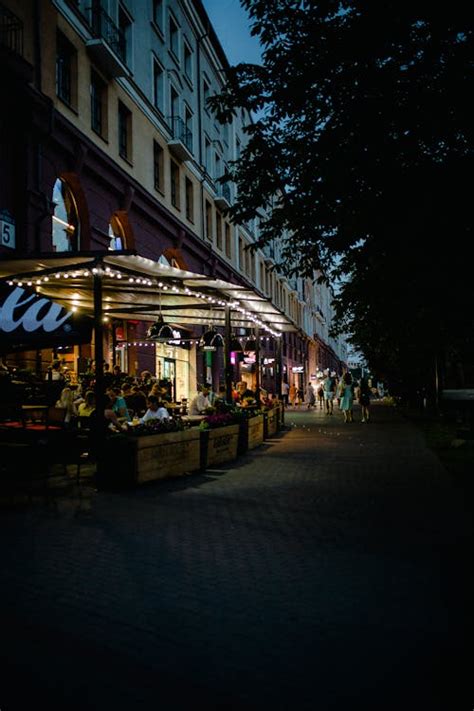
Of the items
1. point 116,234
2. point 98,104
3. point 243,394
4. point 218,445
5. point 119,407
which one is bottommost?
point 218,445

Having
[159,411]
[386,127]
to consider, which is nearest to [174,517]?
[159,411]

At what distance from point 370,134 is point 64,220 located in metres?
10.3

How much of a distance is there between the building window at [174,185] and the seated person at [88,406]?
1413 centimetres

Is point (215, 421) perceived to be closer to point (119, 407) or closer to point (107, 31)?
point (119, 407)

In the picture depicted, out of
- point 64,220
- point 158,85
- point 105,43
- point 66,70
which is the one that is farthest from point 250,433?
point 158,85

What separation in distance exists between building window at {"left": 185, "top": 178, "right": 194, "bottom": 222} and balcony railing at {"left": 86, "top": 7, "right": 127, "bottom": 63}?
292 inches

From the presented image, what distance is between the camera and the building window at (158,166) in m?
24.3

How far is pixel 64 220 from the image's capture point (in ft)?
56.6

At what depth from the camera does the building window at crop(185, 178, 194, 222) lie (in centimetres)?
2833

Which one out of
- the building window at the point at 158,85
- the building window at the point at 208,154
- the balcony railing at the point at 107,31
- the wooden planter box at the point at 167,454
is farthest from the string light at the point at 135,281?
the building window at the point at 208,154

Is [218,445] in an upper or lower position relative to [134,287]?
lower

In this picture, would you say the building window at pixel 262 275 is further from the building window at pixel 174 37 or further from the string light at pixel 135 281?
the string light at pixel 135 281

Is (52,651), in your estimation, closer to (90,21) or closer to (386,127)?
(386,127)

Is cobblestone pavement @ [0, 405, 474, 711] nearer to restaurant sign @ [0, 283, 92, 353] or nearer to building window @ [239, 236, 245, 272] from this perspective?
restaurant sign @ [0, 283, 92, 353]
